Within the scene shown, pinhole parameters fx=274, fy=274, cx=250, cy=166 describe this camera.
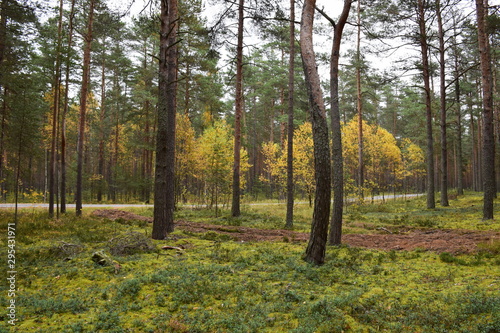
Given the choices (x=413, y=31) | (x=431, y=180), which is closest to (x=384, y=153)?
(x=431, y=180)

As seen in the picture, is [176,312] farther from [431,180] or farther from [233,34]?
[431,180]

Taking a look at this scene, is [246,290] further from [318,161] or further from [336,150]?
[336,150]

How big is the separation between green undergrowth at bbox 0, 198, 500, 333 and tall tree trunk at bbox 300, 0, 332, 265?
0.52 m

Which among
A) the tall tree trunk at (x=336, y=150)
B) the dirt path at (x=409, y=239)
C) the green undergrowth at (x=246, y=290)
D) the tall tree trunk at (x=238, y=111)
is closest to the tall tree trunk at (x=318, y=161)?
the green undergrowth at (x=246, y=290)

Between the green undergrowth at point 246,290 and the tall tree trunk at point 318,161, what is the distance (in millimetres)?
518

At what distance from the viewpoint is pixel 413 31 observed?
57.1 feet

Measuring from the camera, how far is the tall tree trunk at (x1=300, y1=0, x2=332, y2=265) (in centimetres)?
585

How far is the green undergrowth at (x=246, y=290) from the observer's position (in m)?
3.50

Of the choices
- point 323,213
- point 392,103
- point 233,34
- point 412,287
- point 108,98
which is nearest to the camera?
point 412,287

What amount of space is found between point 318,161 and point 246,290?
9.74 ft

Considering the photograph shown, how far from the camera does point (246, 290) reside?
4.57m

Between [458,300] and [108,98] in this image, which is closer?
[458,300]

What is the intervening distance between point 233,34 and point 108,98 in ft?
70.9

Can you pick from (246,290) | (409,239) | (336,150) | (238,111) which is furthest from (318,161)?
(238,111)
